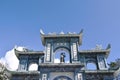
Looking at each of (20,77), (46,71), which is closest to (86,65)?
(46,71)

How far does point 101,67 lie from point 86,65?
1.47m

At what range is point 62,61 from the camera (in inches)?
779

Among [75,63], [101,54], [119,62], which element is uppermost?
[119,62]

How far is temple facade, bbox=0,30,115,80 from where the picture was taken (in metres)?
18.1

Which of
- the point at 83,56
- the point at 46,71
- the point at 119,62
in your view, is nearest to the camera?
the point at 46,71

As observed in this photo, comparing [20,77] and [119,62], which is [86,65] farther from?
[119,62]

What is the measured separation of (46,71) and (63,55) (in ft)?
9.54

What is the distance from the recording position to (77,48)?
1986 cm

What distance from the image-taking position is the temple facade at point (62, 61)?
18.1m

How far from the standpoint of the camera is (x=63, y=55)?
20.2m

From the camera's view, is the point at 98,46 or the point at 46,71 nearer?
the point at 46,71

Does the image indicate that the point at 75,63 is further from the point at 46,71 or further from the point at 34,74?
the point at 34,74

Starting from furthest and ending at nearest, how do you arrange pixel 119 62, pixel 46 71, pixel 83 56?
Answer: 1. pixel 119 62
2. pixel 83 56
3. pixel 46 71

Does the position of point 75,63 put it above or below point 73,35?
below
